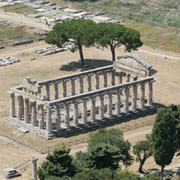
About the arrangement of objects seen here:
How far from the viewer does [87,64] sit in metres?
193

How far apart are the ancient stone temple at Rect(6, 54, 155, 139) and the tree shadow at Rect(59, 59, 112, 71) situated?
22387 millimetres

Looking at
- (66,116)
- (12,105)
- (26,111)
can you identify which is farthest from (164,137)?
(12,105)

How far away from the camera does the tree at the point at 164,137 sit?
115312mm

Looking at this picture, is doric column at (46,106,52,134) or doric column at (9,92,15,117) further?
doric column at (9,92,15,117)

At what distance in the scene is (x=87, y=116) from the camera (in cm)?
15188

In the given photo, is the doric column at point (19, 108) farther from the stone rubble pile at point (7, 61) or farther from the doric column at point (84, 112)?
the stone rubble pile at point (7, 61)

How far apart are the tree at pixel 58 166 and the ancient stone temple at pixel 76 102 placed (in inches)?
918

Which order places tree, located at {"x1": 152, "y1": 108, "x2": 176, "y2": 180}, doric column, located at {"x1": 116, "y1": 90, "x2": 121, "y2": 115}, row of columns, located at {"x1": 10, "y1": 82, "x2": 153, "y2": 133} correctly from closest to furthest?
tree, located at {"x1": 152, "y1": 108, "x2": 176, "y2": 180} → row of columns, located at {"x1": 10, "y1": 82, "x2": 153, "y2": 133} → doric column, located at {"x1": 116, "y1": 90, "x2": 121, "y2": 115}

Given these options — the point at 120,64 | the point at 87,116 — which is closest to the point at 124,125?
the point at 87,116

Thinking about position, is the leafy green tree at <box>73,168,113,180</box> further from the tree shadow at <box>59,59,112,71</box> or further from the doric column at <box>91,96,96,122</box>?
the tree shadow at <box>59,59,112,71</box>

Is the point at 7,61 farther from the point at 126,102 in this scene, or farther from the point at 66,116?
the point at 66,116

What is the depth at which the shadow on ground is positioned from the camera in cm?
14312

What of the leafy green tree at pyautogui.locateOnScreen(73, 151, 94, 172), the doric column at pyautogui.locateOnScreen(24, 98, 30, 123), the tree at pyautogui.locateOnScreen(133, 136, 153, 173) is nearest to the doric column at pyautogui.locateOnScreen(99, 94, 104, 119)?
the doric column at pyautogui.locateOnScreen(24, 98, 30, 123)

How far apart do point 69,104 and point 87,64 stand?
44.0 m
